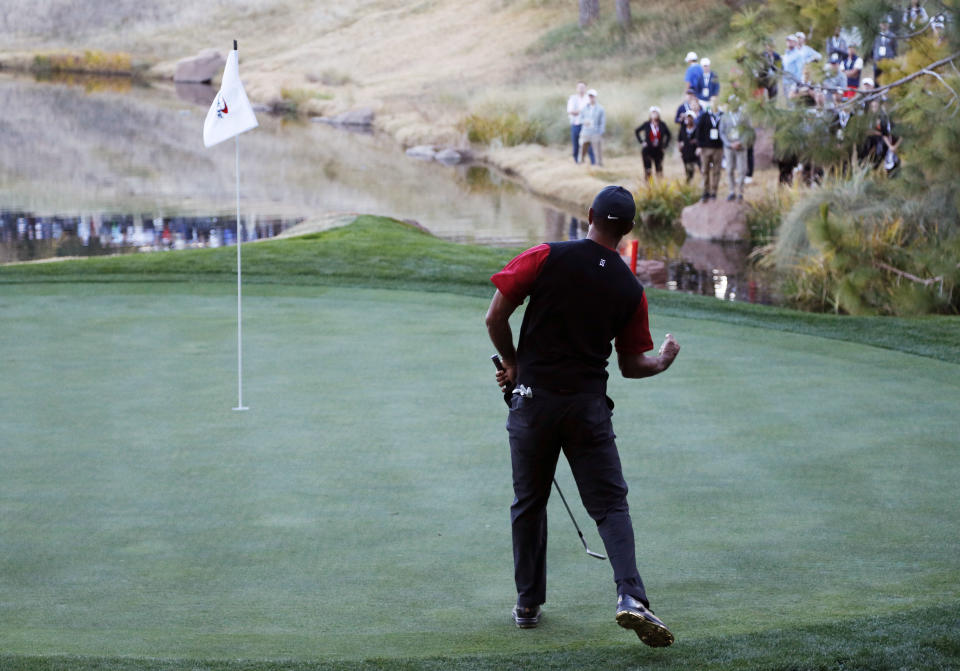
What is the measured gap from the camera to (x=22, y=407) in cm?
688

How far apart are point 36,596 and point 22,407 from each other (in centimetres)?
270

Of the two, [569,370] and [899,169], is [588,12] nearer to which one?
[899,169]

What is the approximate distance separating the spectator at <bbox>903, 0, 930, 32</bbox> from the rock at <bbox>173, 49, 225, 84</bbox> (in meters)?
49.6

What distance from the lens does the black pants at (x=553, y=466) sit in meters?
4.07

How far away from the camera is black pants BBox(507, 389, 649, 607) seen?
13.3 ft

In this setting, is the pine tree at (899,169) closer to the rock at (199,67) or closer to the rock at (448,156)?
the rock at (448,156)

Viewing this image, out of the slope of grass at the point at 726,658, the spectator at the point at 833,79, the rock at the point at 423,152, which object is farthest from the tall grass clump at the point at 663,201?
the slope of grass at the point at 726,658

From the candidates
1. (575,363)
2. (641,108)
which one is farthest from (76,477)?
(641,108)

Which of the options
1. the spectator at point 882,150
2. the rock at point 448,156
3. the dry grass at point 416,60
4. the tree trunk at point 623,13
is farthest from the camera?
the tree trunk at point 623,13

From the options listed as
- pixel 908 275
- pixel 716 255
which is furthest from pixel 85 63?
pixel 908 275

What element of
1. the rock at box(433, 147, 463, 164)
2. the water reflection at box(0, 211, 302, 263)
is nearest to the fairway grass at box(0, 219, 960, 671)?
the water reflection at box(0, 211, 302, 263)

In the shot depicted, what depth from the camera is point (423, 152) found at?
3359 cm

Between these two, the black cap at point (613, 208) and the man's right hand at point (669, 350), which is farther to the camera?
the man's right hand at point (669, 350)

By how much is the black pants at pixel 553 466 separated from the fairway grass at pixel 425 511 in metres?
0.23
